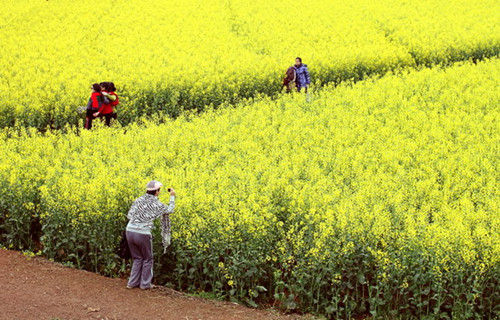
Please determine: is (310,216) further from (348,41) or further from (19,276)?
(348,41)


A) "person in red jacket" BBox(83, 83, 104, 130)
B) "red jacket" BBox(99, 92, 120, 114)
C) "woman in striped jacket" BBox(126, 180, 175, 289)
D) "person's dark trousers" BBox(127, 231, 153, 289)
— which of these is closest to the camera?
"woman in striped jacket" BBox(126, 180, 175, 289)

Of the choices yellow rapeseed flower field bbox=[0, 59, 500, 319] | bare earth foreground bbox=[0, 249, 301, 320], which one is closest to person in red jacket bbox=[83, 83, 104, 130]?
yellow rapeseed flower field bbox=[0, 59, 500, 319]

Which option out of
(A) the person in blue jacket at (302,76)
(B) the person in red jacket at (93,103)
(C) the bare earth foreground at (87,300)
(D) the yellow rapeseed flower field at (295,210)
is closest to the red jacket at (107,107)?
(B) the person in red jacket at (93,103)

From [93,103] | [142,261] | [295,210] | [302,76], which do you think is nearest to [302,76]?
[302,76]

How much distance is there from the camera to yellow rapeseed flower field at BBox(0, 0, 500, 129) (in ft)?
73.6

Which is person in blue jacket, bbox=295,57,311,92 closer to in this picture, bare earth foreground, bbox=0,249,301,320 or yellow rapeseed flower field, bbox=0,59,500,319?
yellow rapeseed flower field, bbox=0,59,500,319

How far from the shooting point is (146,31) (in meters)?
32.6

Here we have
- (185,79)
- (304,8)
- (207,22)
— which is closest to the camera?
(185,79)

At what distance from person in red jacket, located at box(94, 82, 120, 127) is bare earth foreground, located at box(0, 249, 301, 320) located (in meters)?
7.56

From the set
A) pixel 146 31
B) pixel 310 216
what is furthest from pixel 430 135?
pixel 146 31

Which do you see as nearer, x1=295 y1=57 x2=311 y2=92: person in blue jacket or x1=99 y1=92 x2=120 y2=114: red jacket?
x1=99 y1=92 x2=120 y2=114: red jacket

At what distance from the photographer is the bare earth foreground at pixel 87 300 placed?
9.13 m

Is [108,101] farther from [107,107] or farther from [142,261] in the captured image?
[142,261]

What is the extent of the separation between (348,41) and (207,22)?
8250 millimetres
